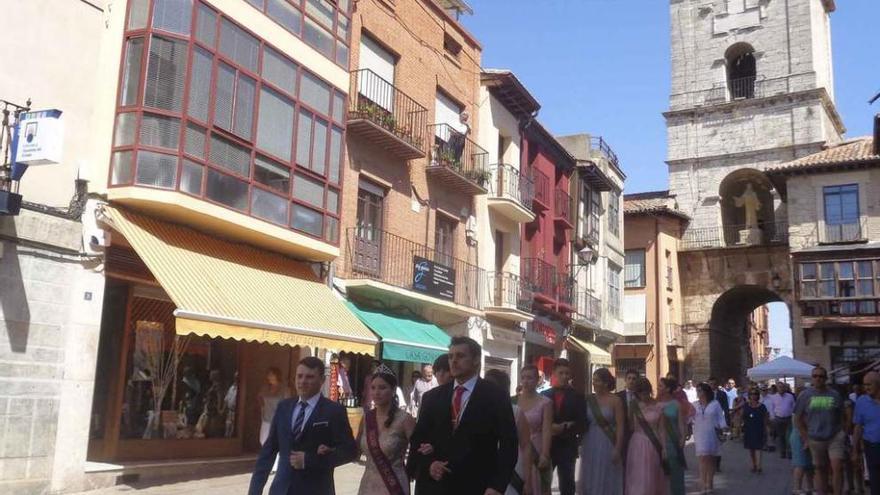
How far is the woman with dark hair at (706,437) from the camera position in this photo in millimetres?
12781

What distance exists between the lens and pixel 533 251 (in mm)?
26672

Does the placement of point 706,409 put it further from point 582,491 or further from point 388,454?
point 388,454

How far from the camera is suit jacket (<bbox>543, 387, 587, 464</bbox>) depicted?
8.67 m

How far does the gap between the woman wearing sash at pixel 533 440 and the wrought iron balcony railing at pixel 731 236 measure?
37.3 metres

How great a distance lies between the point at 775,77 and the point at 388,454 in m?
44.5

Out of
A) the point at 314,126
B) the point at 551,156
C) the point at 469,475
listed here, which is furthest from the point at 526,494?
the point at 551,156

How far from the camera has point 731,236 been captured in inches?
1745

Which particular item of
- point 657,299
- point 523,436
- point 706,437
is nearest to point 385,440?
point 523,436

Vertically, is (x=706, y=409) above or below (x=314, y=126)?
below

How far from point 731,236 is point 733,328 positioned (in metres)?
5.89

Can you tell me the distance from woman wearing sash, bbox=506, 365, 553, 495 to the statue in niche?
126 feet

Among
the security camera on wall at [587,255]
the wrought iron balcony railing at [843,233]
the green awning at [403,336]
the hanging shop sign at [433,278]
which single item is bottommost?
the green awning at [403,336]

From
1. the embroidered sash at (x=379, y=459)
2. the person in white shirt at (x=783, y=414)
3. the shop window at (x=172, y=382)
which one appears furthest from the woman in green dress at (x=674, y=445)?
the person in white shirt at (x=783, y=414)

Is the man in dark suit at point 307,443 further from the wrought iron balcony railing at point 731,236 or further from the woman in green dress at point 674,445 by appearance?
the wrought iron balcony railing at point 731,236
